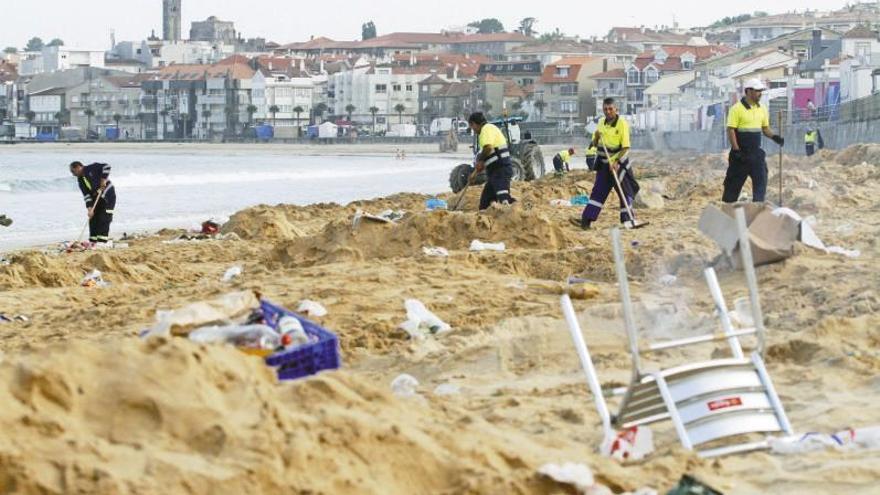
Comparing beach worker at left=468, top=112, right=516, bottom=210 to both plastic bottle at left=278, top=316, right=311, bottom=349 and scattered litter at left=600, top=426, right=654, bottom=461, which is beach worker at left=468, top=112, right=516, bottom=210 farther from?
scattered litter at left=600, top=426, right=654, bottom=461

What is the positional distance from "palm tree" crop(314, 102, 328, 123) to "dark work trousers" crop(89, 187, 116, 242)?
15275 cm

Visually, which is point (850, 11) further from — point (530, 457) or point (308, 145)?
point (530, 457)

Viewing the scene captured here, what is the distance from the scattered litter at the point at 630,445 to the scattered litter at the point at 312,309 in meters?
3.74

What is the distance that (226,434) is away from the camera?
5141mm

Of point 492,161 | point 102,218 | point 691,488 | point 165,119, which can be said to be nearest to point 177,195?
point 102,218

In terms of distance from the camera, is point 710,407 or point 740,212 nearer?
point 710,407

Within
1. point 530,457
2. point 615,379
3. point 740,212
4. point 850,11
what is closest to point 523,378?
point 615,379

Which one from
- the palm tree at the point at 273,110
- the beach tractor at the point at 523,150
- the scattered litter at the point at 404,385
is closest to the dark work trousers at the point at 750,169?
the scattered litter at the point at 404,385

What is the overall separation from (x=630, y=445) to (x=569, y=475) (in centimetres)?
73

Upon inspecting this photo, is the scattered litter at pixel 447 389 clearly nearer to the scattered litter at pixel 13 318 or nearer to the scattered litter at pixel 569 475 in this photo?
the scattered litter at pixel 569 475

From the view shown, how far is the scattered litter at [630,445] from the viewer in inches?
237

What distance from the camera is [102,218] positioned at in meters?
19.9

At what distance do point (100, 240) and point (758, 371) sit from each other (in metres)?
14.7

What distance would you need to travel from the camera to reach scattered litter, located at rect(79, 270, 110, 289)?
13.8m
